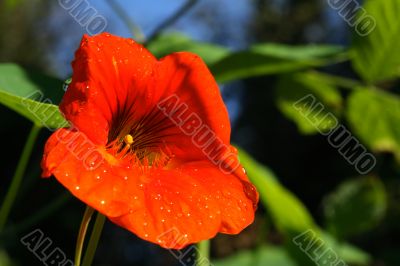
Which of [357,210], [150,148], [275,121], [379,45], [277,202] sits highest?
[150,148]

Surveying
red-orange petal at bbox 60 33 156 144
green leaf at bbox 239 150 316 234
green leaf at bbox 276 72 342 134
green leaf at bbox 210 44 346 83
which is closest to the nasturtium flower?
red-orange petal at bbox 60 33 156 144

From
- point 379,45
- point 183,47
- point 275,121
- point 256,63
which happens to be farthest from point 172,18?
point 275,121

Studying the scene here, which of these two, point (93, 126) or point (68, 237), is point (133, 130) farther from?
point (68, 237)

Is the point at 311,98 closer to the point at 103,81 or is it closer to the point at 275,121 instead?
the point at 103,81

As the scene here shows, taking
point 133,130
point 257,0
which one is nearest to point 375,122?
point 133,130

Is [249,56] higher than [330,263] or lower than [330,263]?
higher

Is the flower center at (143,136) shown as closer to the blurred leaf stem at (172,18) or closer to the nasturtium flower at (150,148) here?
the nasturtium flower at (150,148)
